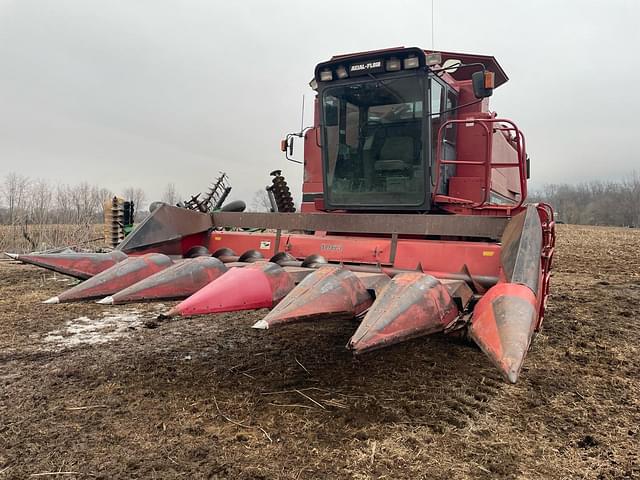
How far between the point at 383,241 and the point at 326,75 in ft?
6.21

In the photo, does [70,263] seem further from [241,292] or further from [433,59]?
[433,59]

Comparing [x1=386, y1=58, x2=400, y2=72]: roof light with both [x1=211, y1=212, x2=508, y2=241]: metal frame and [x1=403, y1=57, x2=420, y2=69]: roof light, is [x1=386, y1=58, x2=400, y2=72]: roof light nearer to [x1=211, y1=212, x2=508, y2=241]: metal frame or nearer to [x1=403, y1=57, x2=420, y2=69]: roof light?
[x1=403, y1=57, x2=420, y2=69]: roof light

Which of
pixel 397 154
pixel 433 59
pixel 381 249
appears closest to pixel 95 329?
pixel 381 249

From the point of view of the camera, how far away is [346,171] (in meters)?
4.98

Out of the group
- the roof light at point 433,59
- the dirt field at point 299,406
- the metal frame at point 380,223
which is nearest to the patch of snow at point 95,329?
the dirt field at point 299,406

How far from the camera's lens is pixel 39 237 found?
46.7 feet

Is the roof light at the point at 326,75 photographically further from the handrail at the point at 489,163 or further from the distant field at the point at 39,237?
the distant field at the point at 39,237

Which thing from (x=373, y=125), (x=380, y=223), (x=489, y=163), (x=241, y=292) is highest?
(x=373, y=125)

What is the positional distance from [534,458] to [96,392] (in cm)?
263

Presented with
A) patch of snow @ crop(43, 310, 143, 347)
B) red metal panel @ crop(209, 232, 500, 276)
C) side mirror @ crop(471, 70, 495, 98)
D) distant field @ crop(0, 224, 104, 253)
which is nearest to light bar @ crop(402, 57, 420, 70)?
side mirror @ crop(471, 70, 495, 98)

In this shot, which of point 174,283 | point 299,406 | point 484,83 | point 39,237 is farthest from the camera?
point 39,237

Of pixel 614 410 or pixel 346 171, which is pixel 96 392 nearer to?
pixel 346 171

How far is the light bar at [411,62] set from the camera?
432 centimetres

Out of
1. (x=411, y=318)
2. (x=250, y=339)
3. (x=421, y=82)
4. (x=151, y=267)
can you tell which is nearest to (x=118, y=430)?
(x=151, y=267)
